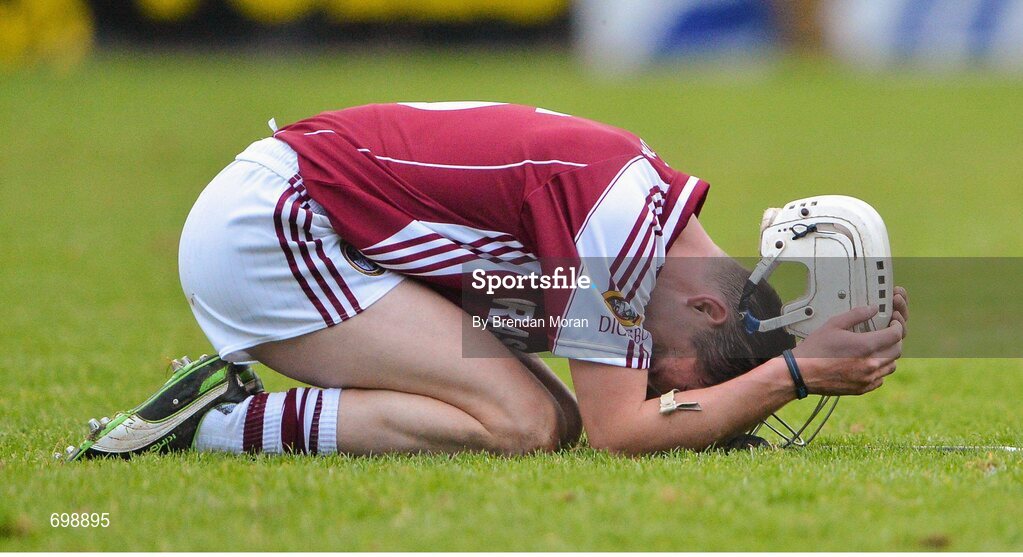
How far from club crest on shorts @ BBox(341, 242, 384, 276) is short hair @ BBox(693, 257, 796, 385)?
3.38ft

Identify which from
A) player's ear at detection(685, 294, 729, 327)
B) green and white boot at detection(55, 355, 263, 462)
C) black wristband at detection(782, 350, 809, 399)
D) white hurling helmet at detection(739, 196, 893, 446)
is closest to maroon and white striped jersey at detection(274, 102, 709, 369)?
player's ear at detection(685, 294, 729, 327)

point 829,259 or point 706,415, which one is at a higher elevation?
point 829,259

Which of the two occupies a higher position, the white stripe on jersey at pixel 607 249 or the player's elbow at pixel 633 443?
the white stripe on jersey at pixel 607 249

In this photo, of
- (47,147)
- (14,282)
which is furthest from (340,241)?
(47,147)

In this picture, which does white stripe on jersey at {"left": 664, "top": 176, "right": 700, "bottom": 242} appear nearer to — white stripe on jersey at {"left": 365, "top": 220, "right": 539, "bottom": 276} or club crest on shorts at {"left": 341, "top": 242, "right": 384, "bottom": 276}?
white stripe on jersey at {"left": 365, "top": 220, "right": 539, "bottom": 276}

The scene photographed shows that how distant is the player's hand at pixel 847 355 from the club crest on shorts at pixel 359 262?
1.32m

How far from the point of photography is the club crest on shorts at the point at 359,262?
4.06 meters

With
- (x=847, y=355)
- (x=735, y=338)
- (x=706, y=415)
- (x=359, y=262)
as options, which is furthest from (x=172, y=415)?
(x=847, y=355)

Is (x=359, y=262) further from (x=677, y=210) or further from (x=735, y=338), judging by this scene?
(x=735, y=338)

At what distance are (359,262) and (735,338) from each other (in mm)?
1205

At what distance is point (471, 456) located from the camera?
12.9 feet

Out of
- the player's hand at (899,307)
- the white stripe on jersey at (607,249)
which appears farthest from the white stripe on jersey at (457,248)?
the player's hand at (899,307)

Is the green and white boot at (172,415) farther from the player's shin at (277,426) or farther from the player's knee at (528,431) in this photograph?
the player's knee at (528,431)

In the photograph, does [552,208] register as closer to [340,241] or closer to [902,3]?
[340,241]
